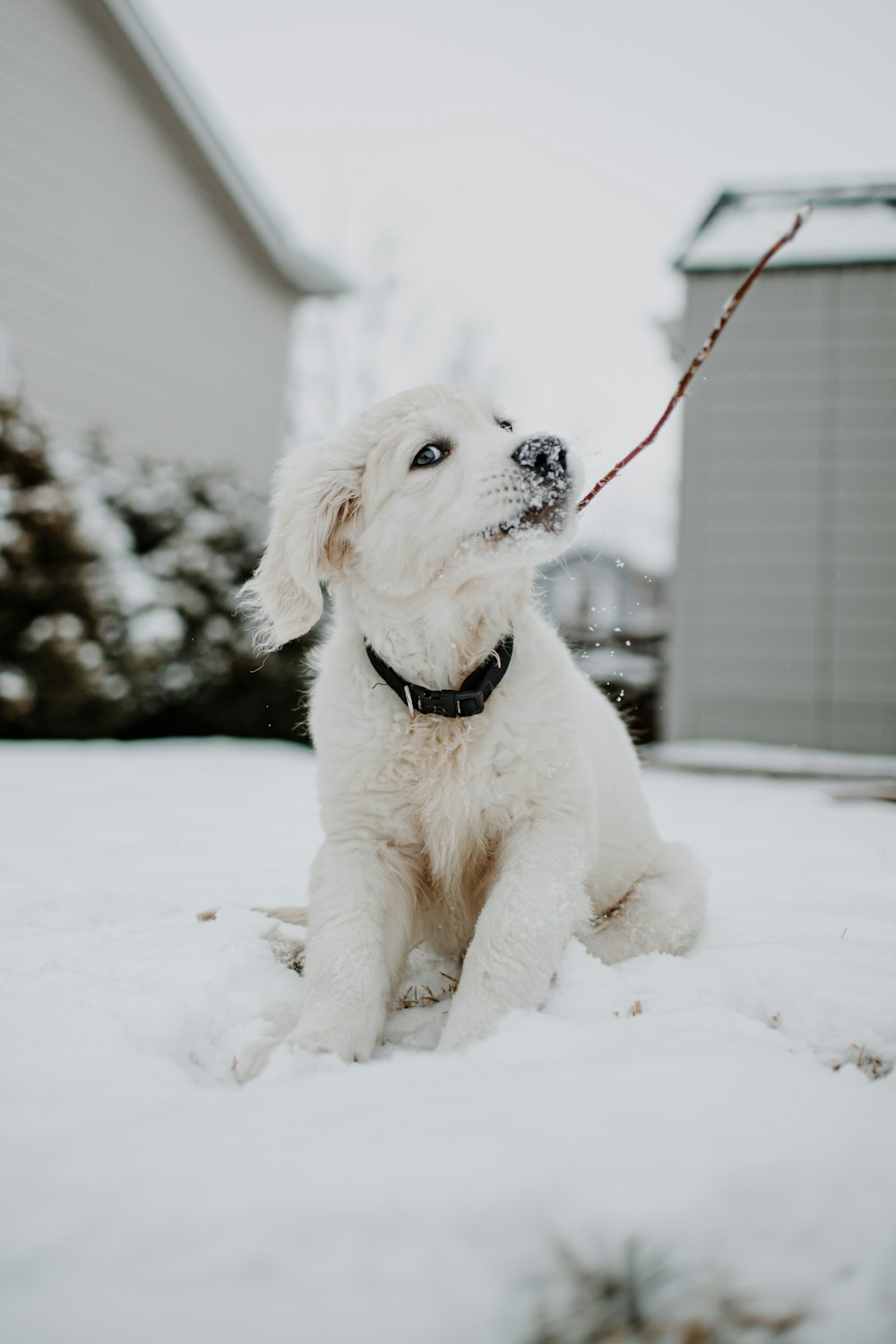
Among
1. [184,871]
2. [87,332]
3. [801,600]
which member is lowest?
[184,871]

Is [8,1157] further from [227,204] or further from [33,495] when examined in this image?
[227,204]

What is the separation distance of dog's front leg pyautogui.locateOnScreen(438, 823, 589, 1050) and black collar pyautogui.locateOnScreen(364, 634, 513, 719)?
31 centimetres

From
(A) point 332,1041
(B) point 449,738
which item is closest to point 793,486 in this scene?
(B) point 449,738

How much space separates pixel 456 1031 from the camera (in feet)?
5.37

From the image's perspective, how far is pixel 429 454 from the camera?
2330 mm

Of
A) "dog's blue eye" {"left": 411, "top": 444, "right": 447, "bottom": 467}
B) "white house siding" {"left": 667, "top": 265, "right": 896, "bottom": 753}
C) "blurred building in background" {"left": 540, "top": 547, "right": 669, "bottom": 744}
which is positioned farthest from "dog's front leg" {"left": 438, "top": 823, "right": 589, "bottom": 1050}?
"white house siding" {"left": 667, "top": 265, "right": 896, "bottom": 753}

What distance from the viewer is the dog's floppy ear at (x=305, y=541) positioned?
2361 millimetres

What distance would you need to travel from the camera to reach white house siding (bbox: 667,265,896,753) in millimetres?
8828

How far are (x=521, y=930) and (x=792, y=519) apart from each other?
8321mm

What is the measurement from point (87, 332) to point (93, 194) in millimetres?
1245

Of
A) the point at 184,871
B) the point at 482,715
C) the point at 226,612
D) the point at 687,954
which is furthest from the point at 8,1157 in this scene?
the point at 226,612

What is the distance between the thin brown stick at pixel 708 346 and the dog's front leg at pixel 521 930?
84 centimetres

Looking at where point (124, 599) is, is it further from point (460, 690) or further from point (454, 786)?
point (454, 786)

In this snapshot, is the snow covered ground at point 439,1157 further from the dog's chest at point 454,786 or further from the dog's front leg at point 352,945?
the dog's chest at point 454,786
